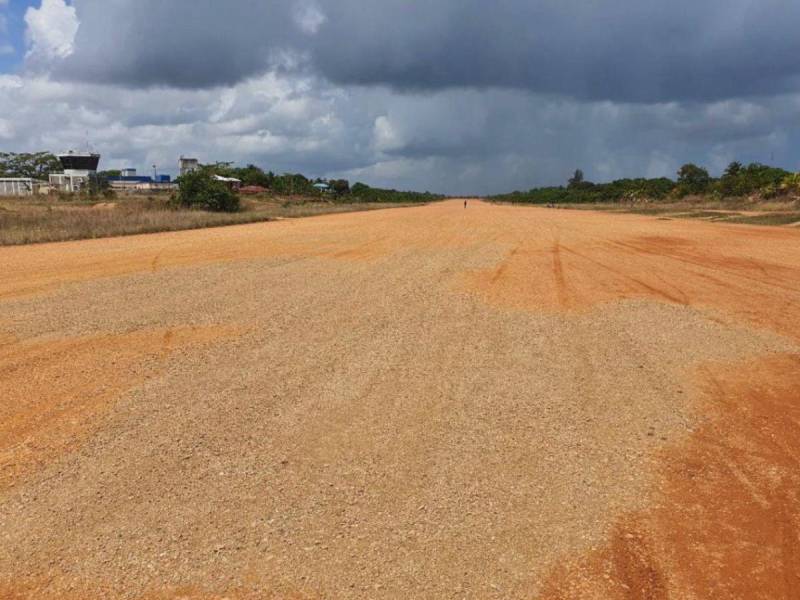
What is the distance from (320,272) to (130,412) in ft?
25.3

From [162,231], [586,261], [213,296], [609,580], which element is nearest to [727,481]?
[609,580]

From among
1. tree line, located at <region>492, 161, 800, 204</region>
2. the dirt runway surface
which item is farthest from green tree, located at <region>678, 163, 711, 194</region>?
the dirt runway surface

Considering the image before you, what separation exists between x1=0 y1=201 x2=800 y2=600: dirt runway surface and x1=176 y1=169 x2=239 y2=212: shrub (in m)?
28.1

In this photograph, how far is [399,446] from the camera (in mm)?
4621

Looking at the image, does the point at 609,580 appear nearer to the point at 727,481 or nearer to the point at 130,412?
the point at 727,481

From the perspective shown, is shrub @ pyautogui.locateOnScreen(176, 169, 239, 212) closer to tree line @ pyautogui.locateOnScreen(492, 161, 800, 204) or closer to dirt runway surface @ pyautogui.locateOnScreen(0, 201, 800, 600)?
dirt runway surface @ pyautogui.locateOnScreen(0, 201, 800, 600)

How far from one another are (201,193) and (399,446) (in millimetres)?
35080

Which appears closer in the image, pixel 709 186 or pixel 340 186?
pixel 709 186

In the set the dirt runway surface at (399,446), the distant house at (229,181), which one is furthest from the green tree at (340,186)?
the dirt runway surface at (399,446)

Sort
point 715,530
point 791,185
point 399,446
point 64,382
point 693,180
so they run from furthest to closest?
point 693,180 < point 791,185 < point 64,382 < point 399,446 < point 715,530

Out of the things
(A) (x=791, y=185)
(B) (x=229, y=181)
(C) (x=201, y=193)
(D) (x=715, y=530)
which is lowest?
(D) (x=715, y=530)

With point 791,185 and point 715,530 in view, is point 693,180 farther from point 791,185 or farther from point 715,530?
point 715,530

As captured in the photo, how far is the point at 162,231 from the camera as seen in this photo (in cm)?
2492

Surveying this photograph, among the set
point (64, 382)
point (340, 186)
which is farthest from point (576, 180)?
point (64, 382)
